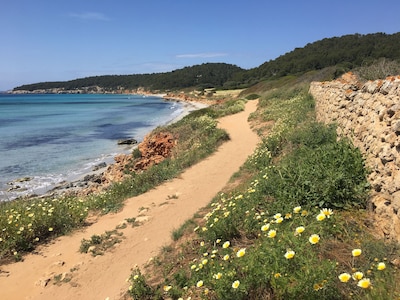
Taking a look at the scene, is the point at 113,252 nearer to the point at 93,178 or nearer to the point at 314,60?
the point at 93,178

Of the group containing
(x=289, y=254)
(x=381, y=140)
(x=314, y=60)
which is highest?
(x=314, y=60)

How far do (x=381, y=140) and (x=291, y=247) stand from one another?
8.33 ft

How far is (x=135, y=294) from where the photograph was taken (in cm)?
484

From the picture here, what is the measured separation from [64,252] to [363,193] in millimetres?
5849

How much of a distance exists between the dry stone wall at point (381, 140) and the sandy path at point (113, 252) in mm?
4003

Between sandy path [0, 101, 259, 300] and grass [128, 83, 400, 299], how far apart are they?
65cm

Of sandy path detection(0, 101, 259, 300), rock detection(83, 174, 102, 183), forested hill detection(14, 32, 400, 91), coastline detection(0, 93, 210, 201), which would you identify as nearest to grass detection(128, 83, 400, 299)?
sandy path detection(0, 101, 259, 300)

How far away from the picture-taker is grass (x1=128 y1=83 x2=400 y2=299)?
10.1ft

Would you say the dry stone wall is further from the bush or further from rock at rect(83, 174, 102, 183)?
rock at rect(83, 174, 102, 183)

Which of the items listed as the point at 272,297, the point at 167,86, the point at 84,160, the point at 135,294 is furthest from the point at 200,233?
the point at 167,86

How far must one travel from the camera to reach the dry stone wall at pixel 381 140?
4.07 meters

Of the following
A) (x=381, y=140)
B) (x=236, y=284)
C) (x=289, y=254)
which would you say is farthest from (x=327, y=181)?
(x=236, y=284)

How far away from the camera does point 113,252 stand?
684 cm

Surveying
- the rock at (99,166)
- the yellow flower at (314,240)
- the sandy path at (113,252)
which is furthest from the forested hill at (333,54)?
the yellow flower at (314,240)
